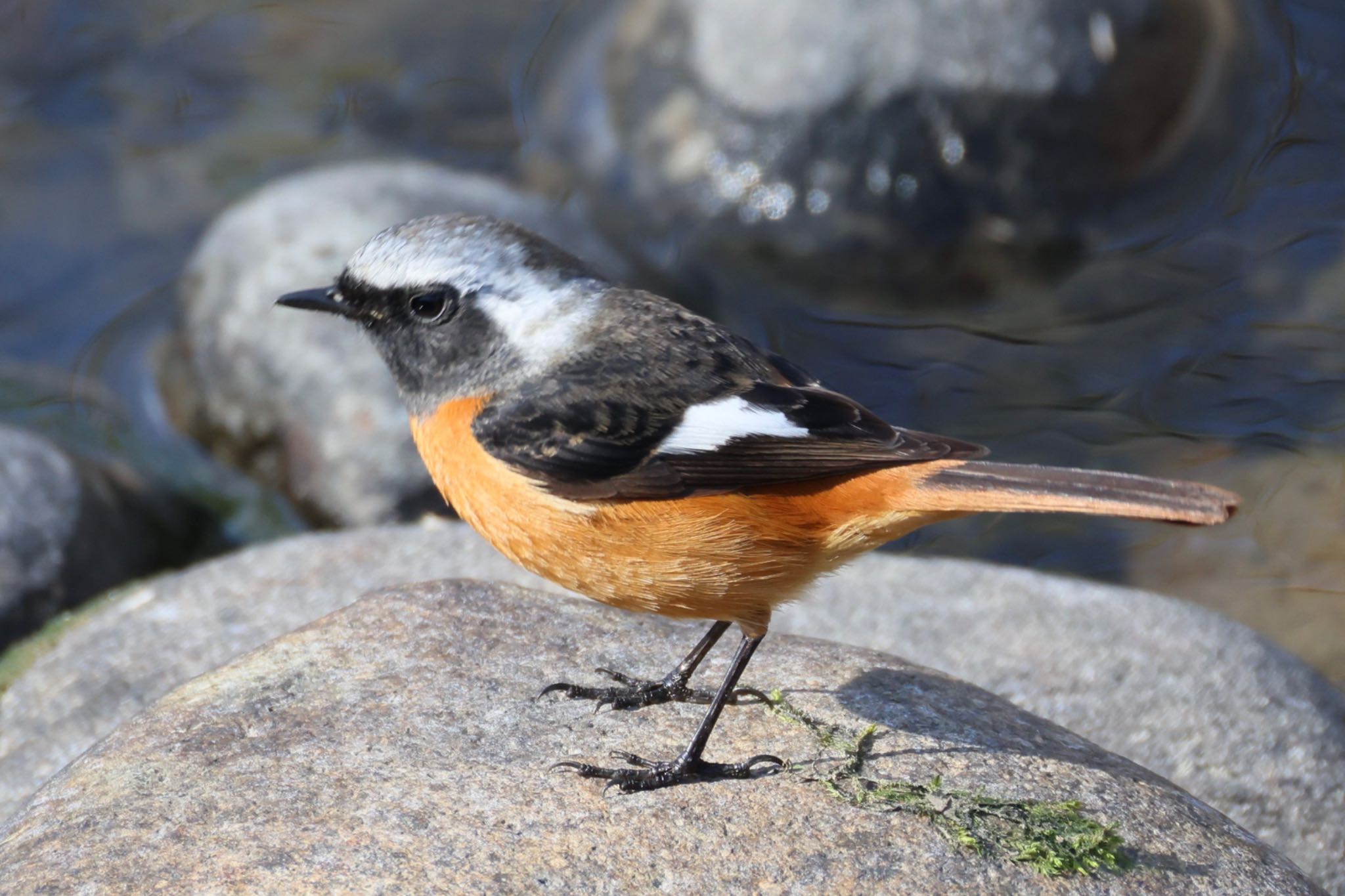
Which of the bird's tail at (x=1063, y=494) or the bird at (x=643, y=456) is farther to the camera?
the bird at (x=643, y=456)

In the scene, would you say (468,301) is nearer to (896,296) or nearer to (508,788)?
(508,788)

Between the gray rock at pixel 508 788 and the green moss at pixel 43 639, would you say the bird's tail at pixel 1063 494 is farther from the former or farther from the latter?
the green moss at pixel 43 639

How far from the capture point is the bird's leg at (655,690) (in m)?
4.13

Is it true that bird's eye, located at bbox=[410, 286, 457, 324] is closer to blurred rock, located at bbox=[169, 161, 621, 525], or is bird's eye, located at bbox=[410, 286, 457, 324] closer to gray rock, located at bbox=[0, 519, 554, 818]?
gray rock, located at bbox=[0, 519, 554, 818]

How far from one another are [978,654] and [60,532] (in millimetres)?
4287

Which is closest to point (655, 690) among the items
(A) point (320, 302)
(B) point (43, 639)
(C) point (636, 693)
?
(C) point (636, 693)

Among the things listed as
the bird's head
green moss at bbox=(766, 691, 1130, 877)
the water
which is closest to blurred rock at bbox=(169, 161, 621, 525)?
the water

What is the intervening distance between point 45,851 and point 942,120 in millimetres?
6605

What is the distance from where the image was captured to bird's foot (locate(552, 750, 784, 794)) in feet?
12.0

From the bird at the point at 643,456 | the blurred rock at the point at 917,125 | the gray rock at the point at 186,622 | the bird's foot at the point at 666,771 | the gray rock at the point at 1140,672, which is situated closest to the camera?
the bird's foot at the point at 666,771

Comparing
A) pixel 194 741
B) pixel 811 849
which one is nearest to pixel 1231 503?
pixel 811 849

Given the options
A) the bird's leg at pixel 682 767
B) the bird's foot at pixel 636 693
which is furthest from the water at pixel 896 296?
the bird's leg at pixel 682 767

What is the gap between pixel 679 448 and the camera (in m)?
3.85

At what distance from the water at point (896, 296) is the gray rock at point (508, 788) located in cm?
339
